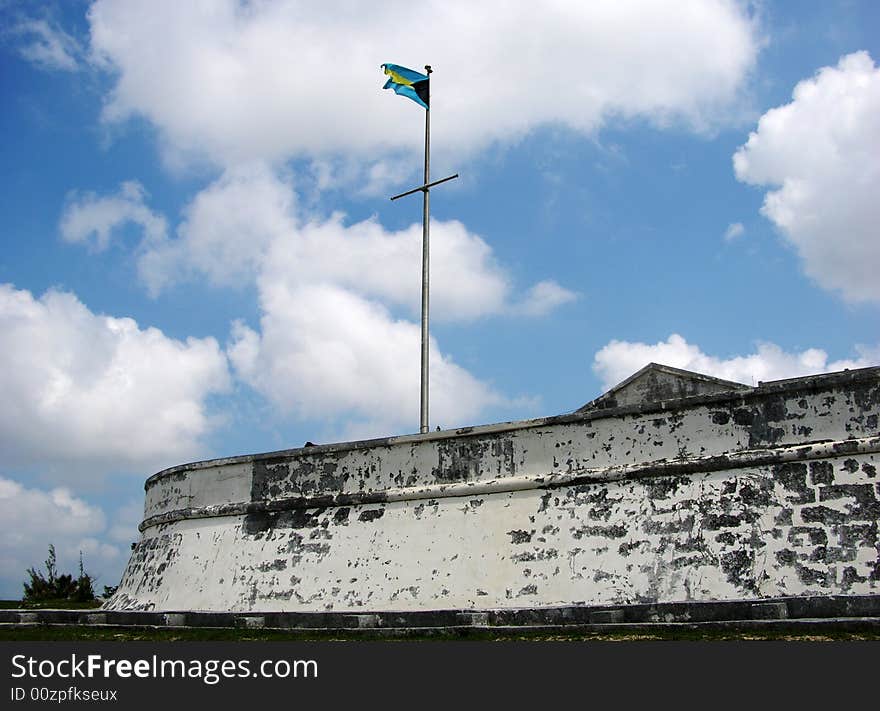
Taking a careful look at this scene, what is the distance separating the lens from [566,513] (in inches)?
329

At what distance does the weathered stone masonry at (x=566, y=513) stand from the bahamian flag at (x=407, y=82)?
5.97 meters

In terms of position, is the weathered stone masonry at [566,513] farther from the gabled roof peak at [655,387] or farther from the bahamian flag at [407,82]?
the bahamian flag at [407,82]

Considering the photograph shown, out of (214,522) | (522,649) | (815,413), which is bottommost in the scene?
(522,649)

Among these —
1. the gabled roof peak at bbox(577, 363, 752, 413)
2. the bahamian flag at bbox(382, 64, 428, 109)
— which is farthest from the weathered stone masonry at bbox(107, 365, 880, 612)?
the bahamian flag at bbox(382, 64, 428, 109)

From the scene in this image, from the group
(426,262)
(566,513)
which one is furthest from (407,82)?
(566,513)

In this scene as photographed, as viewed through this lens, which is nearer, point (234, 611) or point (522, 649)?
point (522, 649)

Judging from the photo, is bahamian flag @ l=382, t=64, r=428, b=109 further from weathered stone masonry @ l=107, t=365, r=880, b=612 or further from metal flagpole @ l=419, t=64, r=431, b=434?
weathered stone masonry @ l=107, t=365, r=880, b=612

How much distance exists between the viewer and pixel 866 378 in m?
7.54

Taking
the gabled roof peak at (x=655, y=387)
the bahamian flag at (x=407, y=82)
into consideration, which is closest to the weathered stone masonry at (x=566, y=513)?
the gabled roof peak at (x=655, y=387)

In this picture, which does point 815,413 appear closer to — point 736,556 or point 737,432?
point 737,432

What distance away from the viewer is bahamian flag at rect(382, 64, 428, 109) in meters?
13.3

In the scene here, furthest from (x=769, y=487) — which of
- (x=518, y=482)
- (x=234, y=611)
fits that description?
(x=234, y=611)

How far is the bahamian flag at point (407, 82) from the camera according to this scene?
13.3 meters

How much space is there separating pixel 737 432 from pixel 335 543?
163 inches
